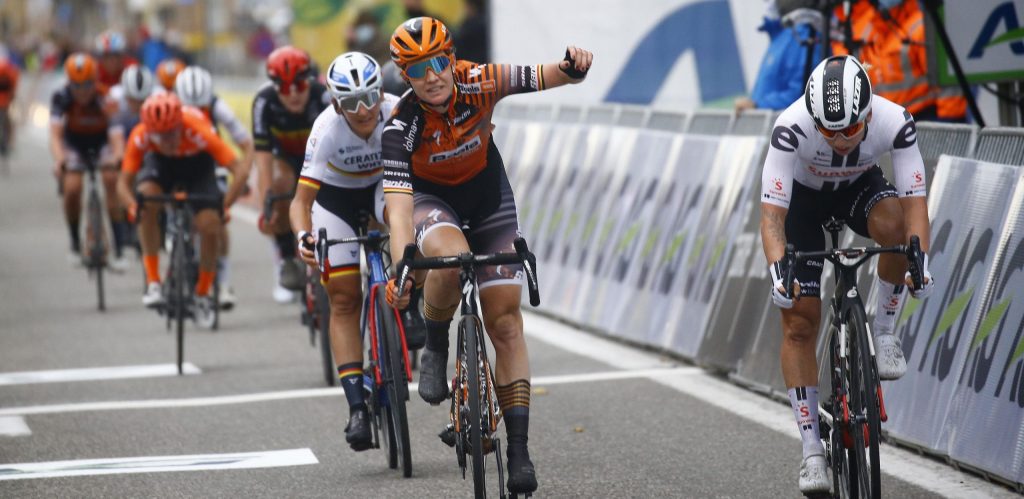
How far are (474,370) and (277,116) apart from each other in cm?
581

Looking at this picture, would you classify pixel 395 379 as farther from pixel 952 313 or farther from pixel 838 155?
pixel 952 313

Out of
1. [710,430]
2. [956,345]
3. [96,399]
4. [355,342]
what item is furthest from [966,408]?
[96,399]

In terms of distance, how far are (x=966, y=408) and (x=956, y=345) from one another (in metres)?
0.35

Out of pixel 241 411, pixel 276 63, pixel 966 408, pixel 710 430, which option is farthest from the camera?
pixel 276 63

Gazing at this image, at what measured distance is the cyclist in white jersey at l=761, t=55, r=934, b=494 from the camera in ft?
20.1

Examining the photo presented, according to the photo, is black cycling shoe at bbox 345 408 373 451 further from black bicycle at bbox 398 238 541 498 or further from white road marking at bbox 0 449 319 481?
black bicycle at bbox 398 238 541 498

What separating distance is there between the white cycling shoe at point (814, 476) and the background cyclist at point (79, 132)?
11.4m

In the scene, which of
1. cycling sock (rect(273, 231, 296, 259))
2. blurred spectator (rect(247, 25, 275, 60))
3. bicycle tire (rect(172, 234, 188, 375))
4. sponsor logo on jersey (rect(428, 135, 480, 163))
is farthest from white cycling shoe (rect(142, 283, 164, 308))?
blurred spectator (rect(247, 25, 275, 60))

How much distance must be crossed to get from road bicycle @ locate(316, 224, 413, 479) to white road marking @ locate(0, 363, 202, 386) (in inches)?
135

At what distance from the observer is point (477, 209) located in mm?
6992

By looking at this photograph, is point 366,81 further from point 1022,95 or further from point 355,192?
point 1022,95

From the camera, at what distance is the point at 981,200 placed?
7648 millimetres

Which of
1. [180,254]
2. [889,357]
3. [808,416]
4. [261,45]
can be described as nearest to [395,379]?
[808,416]

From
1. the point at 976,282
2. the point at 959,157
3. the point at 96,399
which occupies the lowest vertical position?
the point at 96,399
